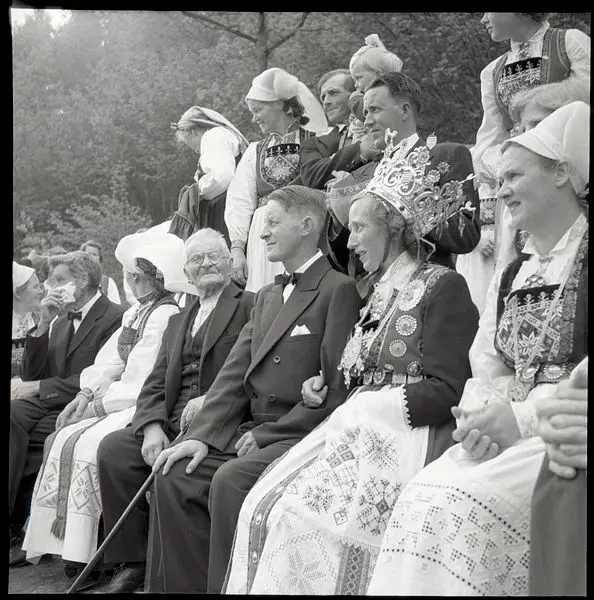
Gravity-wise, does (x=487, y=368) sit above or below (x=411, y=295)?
below

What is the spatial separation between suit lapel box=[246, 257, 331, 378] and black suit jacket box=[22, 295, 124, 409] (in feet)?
8.26

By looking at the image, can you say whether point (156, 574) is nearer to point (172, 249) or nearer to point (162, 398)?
point (162, 398)

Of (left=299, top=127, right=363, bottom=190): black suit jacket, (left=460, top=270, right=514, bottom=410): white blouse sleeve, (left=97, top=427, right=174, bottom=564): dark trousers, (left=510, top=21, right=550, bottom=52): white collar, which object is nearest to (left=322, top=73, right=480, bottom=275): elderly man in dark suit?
(left=299, top=127, right=363, bottom=190): black suit jacket

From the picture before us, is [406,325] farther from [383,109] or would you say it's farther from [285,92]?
[285,92]

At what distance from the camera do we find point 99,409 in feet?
20.2

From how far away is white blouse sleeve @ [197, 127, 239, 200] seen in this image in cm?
722

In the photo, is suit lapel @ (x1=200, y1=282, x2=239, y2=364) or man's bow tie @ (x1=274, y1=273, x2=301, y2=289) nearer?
man's bow tie @ (x1=274, y1=273, x2=301, y2=289)

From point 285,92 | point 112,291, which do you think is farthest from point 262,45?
point 285,92

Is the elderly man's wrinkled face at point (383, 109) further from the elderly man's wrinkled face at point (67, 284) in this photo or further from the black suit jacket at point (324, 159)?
the elderly man's wrinkled face at point (67, 284)

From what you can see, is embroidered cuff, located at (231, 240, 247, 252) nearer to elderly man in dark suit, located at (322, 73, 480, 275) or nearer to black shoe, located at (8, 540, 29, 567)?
elderly man in dark suit, located at (322, 73, 480, 275)

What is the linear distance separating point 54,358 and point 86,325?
38 cm

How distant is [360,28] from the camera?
10.3m

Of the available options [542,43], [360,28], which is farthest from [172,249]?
[360,28]

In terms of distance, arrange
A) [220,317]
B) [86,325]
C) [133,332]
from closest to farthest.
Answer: [220,317]
[133,332]
[86,325]
